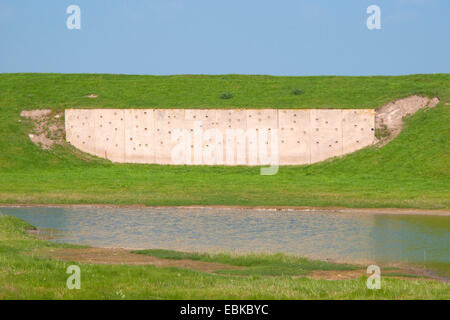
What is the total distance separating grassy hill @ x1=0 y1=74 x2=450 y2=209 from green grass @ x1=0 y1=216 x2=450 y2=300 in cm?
1693

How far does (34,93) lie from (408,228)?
122 feet

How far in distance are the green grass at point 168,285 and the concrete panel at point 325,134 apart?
97.0 feet

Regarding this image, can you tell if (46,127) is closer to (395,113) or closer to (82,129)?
(82,129)

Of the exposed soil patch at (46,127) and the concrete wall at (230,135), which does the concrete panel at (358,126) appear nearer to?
the concrete wall at (230,135)

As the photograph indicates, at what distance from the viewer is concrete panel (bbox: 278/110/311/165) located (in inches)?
1811

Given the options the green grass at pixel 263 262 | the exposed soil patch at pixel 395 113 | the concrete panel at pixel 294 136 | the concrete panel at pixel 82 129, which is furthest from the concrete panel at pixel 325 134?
the green grass at pixel 263 262

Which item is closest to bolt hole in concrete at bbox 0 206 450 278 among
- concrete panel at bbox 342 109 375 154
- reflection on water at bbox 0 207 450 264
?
reflection on water at bbox 0 207 450 264

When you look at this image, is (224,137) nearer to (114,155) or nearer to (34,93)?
(114,155)

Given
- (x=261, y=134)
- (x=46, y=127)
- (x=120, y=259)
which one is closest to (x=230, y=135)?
(x=261, y=134)

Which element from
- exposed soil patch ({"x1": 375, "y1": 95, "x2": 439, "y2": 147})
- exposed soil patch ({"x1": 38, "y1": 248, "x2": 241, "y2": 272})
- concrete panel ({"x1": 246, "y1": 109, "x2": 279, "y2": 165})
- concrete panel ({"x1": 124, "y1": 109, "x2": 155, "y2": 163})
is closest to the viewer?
exposed soil patch ({"x1": 38, "y1": 248, "x2": 241, "y2": 272})

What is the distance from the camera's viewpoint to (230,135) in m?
46.9

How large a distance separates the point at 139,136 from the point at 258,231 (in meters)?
23.1

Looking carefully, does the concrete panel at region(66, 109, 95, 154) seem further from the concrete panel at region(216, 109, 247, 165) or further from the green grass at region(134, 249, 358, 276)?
the green grass at region(134, 249, 358, 276)

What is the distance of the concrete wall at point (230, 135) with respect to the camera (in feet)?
152
